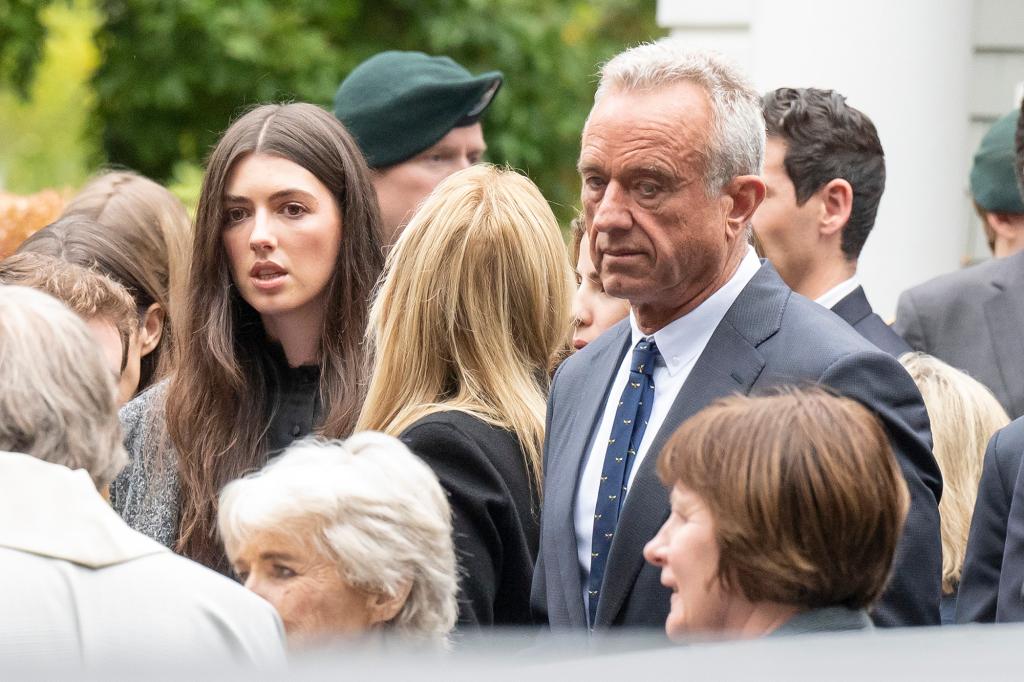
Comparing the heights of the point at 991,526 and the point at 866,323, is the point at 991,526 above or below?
below

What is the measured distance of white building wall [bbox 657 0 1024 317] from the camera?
790 centimetres

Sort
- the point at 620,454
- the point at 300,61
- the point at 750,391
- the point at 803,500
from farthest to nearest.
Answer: the point at 300,61
the point at 620,454
the point at 750,391
the point at 803,500

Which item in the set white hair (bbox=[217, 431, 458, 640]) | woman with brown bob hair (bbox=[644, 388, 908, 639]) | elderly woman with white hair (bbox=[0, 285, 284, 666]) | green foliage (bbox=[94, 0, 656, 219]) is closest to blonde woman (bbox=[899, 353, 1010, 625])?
woman with brown bob hair (bbox=[644, 388, 908, 639])

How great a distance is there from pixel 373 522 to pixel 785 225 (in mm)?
2249

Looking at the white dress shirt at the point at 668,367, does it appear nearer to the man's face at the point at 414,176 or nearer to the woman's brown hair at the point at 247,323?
the woman's brown hair at the point at 247,323

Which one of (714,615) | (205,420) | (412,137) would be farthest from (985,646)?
(412,137)

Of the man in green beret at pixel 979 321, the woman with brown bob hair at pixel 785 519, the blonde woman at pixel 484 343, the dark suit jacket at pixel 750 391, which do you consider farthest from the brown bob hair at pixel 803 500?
the man in green beret at pixel 979 321

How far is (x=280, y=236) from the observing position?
4.36 metres

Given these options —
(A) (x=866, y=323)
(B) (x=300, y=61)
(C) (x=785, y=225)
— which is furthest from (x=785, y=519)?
(B) (x=300, y=61)

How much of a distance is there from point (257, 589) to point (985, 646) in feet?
5.77

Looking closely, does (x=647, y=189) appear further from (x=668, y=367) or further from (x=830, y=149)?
(x=830, y=149)

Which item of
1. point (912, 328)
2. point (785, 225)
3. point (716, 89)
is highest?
point (716, 89)

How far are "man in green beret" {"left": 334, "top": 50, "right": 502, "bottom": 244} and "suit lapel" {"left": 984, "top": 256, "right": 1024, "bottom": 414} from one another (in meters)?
2.01

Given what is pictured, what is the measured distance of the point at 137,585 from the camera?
8.61ft
